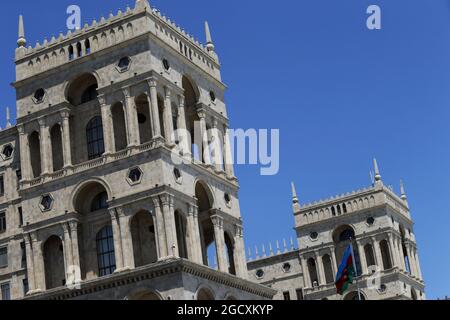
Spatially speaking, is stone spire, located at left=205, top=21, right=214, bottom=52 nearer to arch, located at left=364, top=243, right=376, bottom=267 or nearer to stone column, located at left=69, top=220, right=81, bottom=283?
stone column, located at left=69, top=220, right=81, bottom=283

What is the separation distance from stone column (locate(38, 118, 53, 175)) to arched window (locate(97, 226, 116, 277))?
584cm

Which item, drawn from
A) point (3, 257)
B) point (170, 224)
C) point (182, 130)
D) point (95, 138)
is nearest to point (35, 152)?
point (95, 138)

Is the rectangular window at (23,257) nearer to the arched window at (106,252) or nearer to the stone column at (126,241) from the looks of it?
the arched window at (106,252)

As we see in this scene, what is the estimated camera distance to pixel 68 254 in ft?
180

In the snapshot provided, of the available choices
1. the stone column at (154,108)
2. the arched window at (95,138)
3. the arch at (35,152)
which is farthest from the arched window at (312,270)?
the stone column at (154,108)

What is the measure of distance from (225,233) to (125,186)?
9572 millimetres

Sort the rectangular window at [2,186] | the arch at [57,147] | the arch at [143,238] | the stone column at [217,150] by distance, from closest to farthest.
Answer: the arch at [143,238] → the arch at [57,147] → the stone column at [217,150] → the rectangular window at [2,186]

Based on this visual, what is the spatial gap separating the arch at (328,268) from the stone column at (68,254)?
3793 centimetres

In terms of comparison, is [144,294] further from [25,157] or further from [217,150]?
[25,157]

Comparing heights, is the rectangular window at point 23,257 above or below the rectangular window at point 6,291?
above

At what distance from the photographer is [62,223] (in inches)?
2192

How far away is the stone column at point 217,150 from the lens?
60.6 meters
